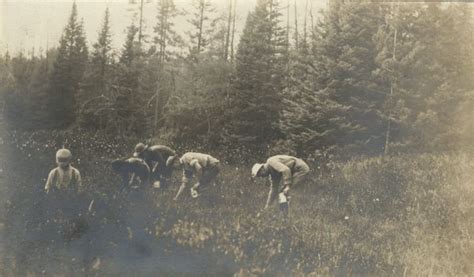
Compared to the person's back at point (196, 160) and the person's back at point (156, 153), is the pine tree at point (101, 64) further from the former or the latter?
the person's back at point (196, 160)

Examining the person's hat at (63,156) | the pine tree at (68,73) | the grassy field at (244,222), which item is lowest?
the grassy field at (244,222)

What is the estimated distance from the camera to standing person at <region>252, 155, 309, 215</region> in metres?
6.94

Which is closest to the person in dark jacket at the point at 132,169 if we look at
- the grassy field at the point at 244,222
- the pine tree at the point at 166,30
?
the grassy field at the point at 244,222

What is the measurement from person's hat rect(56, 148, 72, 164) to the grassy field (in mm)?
110

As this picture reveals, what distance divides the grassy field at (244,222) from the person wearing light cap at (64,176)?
112mm

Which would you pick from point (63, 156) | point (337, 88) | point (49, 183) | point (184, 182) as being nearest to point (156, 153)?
point (184, 182)

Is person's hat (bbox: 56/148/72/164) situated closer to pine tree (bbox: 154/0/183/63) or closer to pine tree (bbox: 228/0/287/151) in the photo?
pine tree (bbox: 154/0/183/63)

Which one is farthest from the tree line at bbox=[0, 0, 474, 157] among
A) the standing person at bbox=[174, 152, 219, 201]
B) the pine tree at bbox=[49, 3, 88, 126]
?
the standing person at bbox=[174, 152, 219, 201]

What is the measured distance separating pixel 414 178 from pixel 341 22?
244cm

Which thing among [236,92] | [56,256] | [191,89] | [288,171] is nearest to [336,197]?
[288,171]

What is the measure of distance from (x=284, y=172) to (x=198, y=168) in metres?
1.22

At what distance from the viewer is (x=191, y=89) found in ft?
23.4

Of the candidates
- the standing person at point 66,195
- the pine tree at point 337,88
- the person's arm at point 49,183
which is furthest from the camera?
the pine tree at point 337,88

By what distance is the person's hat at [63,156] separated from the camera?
691 centimetres
